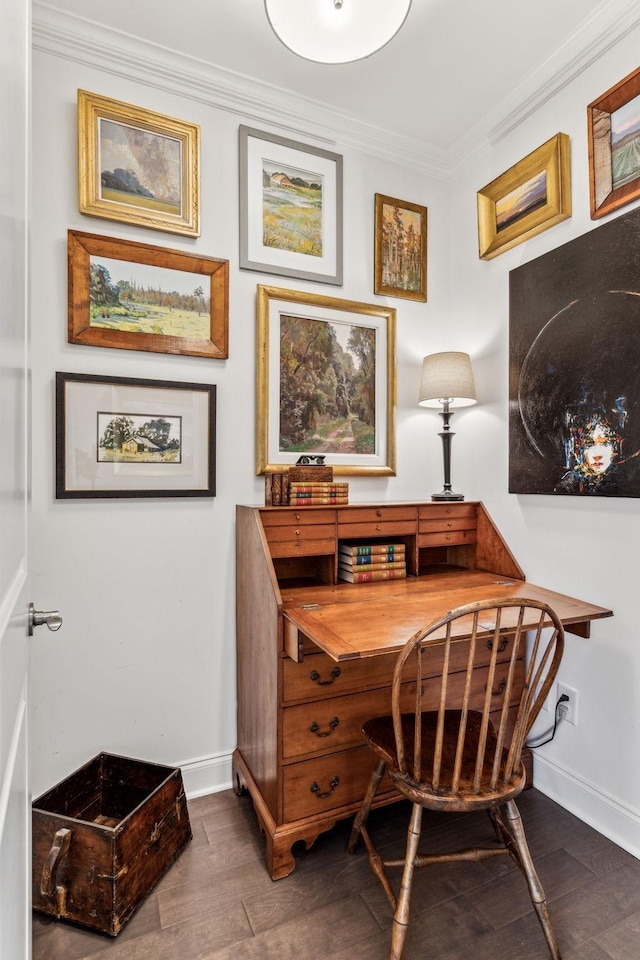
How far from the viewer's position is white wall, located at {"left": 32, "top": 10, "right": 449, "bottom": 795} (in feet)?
5.79

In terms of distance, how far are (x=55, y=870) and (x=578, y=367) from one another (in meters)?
2.30

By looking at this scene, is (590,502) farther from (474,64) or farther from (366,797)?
(474,64)

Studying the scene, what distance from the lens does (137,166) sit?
1.91 m

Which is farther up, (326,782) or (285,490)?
(285,490)

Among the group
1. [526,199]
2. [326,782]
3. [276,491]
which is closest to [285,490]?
[276,491]

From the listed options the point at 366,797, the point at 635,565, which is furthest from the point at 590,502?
the point at 366,797

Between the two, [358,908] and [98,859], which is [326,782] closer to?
[358,908]

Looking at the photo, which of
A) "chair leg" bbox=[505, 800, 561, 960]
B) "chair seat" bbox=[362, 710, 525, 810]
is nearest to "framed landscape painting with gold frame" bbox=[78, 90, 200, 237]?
"chair seat" bbox=[362, 710, 525, 810]

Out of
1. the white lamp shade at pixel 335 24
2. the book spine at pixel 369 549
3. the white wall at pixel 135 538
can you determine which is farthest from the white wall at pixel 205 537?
the white lamp shade at pixel 335 24

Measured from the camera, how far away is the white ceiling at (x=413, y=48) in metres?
1.75

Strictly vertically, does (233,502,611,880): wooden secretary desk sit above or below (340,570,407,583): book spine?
below

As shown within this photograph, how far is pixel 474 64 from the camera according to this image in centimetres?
198

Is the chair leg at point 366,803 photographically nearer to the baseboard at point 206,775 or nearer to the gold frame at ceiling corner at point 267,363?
the baseboard at point 206,775

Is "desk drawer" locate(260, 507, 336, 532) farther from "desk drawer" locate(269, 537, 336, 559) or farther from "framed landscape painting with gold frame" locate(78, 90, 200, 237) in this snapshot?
"framed landscape painting with gold frame" locate(78, 90, 200, 237)
